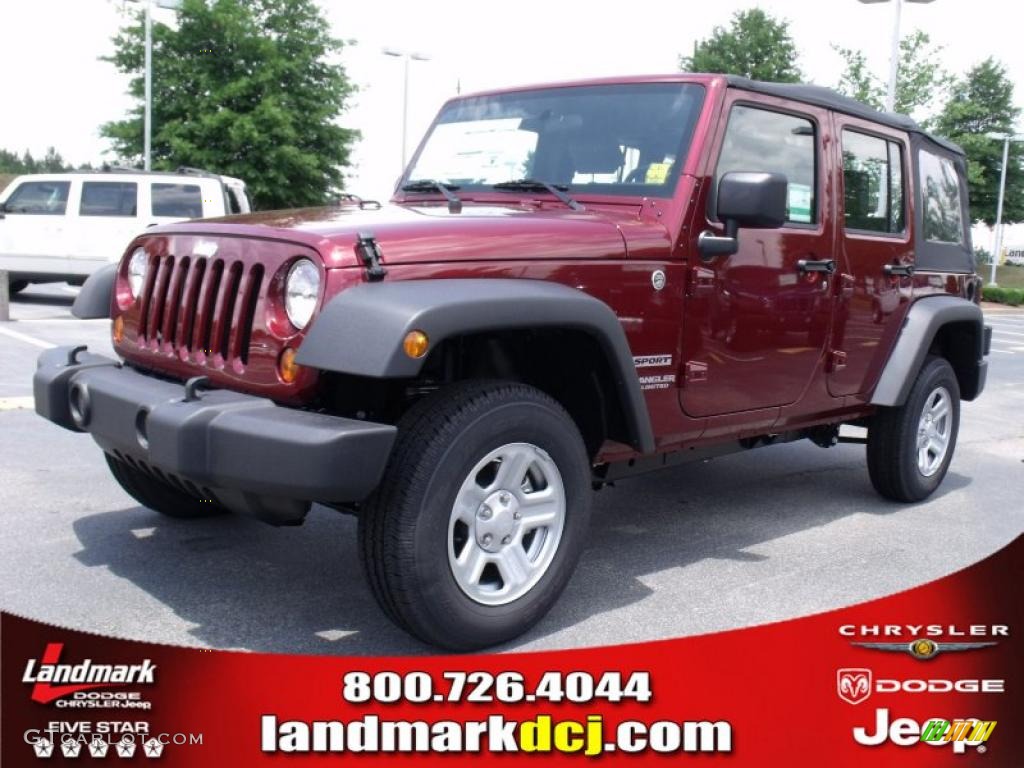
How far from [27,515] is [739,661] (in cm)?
339

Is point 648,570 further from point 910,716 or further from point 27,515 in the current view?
point 27,515

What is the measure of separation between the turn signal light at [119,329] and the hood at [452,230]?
36 cm

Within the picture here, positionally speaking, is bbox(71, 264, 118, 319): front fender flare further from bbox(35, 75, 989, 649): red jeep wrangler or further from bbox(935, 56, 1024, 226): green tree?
bbox(935, 56, 1024, 226): green tree

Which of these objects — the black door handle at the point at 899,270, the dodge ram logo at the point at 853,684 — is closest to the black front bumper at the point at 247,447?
the dodge ram logo at the point at 853,684

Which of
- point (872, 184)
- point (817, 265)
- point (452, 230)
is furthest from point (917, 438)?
point (452, 230)

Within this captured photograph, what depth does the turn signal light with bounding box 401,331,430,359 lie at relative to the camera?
2.92m

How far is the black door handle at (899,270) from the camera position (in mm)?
5227

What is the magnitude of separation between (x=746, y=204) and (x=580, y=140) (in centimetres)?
84

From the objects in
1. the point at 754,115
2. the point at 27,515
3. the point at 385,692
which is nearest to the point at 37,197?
the point at 27,515

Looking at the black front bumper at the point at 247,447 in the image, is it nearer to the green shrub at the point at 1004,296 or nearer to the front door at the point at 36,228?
the front door at the point at 36,228

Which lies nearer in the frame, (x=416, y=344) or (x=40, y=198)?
(x=416, y=344)

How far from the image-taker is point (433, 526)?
3.10 m

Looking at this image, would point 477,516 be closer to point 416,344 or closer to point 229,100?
point 416,344

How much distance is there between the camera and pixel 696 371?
4066 millimetres
